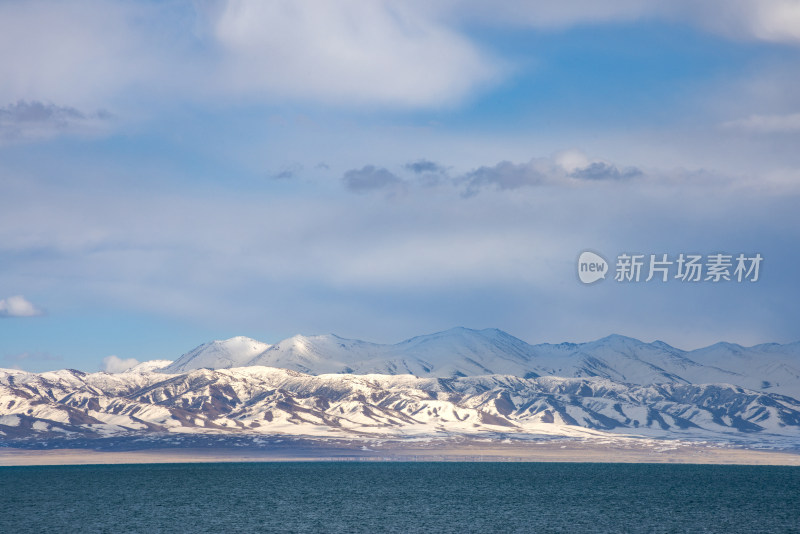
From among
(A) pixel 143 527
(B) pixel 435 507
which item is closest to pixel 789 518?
(B) pixel 435 507

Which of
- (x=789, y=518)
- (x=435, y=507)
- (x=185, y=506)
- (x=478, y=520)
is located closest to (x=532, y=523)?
(x=478, y=520)

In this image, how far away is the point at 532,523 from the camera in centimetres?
15200

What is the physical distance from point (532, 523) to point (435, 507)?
1394 inches

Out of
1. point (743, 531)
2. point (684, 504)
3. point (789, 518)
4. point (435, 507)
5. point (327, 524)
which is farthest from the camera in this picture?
point (684, 504)

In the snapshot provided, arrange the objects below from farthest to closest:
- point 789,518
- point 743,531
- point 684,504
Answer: point 684,504 < point 789,518 < point 743,531

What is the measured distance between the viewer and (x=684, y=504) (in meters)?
198

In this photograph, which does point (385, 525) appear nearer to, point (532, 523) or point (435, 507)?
point (532, 523)

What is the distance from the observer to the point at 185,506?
18912cm

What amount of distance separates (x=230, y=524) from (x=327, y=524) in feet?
51.9

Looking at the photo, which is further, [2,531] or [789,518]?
[789,518]

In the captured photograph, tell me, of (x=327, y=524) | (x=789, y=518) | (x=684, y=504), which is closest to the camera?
(x=327, y=524)

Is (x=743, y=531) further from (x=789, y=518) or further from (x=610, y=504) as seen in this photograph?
(x=610, y=504)

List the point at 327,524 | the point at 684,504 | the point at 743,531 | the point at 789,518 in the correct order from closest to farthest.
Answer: the point at 743,531
the point at 327,524
the point at 789,518
the point at 684,504

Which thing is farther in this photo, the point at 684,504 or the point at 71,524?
the point at 684,504
